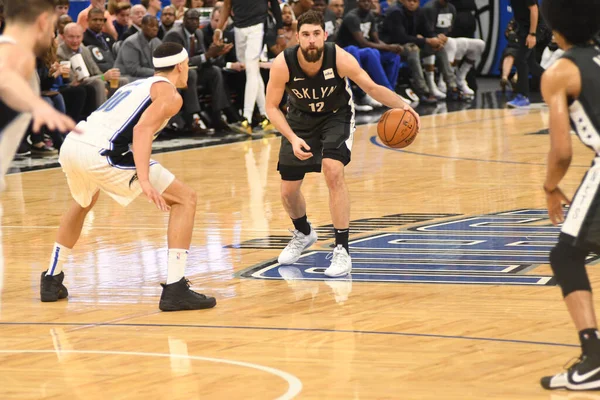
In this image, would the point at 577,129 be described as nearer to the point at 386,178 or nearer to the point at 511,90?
the point at 386,178

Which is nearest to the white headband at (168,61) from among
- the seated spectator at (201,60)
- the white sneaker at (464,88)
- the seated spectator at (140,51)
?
the seated spectator at (140,51)

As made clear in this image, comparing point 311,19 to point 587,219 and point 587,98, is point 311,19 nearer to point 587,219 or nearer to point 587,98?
point 587,98

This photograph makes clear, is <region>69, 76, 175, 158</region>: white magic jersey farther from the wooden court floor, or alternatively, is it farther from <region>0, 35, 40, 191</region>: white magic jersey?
<region>0, 35, 40, 191</region>: white magic jersey

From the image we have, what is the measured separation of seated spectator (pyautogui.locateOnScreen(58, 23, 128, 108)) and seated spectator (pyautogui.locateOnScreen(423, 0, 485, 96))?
7002 mm

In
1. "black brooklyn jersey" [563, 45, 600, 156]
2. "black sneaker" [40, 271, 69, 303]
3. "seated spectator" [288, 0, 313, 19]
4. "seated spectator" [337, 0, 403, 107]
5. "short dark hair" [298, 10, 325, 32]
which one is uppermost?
"black brooklyn jersey" [563, 45, 600, 156]

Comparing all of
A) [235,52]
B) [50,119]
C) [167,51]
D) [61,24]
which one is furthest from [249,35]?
[50,119]

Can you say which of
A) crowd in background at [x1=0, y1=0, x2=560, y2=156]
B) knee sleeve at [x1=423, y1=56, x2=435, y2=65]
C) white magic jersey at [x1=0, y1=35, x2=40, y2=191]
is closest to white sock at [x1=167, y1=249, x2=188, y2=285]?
white magic jersey at [x1=0, y1=35, x2=40, y2=191]

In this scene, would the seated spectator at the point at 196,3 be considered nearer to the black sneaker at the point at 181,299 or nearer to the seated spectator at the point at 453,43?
the seated spectator at the point at 453,43

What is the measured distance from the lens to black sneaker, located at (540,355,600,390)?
458 cm

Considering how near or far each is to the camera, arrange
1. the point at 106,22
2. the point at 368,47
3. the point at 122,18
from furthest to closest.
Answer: the point at 368,47
the point at 122,18
the point at 106,22

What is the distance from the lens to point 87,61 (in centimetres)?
1434

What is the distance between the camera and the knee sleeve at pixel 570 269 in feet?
15.5

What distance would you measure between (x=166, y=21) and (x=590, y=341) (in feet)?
38.8

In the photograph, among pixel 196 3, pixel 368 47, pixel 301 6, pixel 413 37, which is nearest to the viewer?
pixel 196 3
